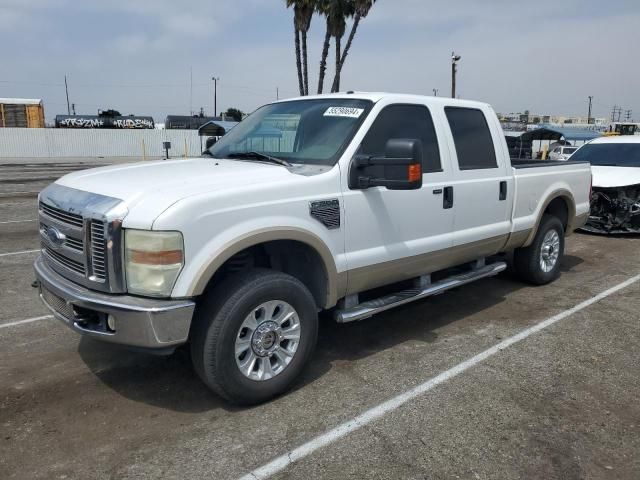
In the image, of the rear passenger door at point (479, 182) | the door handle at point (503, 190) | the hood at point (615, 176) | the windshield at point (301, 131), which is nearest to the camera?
the windshield at point (301, 131)

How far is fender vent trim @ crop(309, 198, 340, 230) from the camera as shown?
11.8 feet

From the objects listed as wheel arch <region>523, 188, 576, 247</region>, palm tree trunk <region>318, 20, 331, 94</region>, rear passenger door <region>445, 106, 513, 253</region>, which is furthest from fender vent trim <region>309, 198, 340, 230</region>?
palm tree trunk <region>318, 20, 331, 94</region>

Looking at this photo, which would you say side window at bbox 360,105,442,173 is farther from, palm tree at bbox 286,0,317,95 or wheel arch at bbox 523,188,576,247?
palm tree at bbox 286,0,317,95

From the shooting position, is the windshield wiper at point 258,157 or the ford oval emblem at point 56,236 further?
the windshield wiper at point 258,157

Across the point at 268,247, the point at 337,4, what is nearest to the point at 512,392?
the point at 268,247

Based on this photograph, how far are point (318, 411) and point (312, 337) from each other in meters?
0.50

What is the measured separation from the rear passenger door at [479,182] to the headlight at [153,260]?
2.58 metres

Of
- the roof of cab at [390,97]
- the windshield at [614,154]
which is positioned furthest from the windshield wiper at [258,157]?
the windshield at [614,154]

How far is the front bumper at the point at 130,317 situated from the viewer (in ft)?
9.69

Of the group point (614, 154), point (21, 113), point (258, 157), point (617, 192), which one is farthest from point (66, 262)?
point (21, 113)

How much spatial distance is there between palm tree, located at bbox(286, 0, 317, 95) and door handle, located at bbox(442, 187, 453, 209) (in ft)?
69.6

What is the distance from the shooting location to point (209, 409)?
347 centimetres

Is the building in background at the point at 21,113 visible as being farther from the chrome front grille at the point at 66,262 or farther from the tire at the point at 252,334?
the tire at the point at 252,334

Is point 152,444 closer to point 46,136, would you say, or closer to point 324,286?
point 324,286
